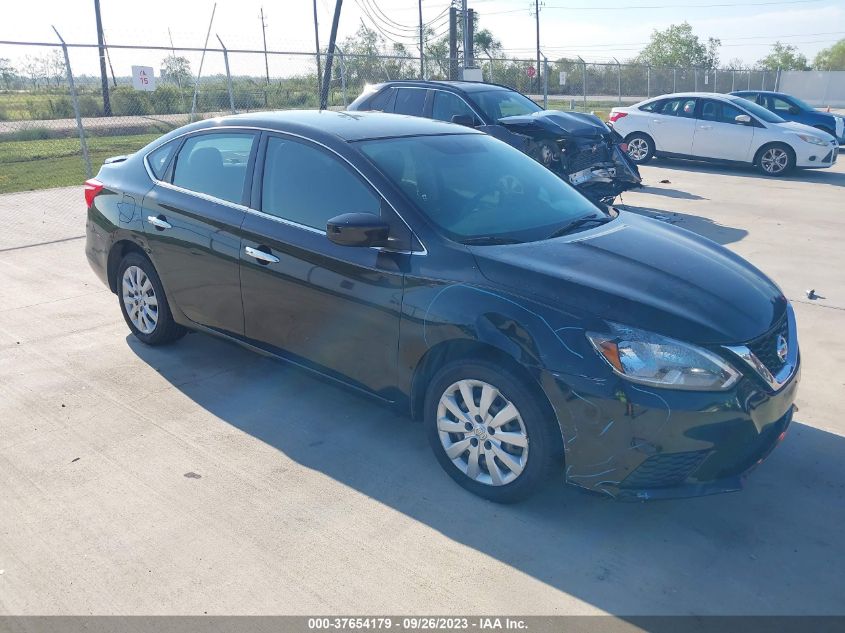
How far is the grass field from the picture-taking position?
44.7 feet

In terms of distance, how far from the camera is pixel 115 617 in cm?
287

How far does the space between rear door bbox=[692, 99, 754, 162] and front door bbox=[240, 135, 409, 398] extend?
12.2 metres

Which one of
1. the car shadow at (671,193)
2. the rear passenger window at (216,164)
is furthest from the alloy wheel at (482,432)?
the car shadow at (671,193)

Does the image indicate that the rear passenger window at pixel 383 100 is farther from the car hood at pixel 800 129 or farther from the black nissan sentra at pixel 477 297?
the car hood at pixel 800 129

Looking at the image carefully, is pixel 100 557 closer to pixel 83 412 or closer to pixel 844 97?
pixel 83 412

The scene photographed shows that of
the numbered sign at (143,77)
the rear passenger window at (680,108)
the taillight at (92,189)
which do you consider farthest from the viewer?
the numbered sign at (143,77)

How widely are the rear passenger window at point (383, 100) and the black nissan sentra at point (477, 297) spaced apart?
6.46 metres

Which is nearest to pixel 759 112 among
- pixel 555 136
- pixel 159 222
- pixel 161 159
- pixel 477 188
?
pixel 555 136

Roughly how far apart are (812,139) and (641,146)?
3.23 m

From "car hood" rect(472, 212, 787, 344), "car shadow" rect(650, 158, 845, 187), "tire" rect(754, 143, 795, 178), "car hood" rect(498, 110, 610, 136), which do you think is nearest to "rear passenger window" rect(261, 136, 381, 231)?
"car hood" rect(472, 212, 787, 344)

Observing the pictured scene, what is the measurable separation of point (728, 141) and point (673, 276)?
12154 millimetres

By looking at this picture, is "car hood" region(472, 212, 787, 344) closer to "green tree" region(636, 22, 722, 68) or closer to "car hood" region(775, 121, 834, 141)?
"car hood" region(775, 121, 834, 141)

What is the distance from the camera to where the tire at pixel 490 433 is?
334cm

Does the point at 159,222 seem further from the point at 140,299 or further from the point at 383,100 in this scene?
the point at 383,100
